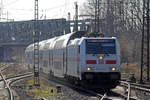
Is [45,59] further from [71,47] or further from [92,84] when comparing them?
[92,84]

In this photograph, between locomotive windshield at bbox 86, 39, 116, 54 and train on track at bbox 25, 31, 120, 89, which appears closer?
train on track at bbox 25, 31, 120, 89

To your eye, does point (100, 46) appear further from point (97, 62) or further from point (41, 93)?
point (41, 93)

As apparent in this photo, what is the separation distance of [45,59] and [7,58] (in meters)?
60.9

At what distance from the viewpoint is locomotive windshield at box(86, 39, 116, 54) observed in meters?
19.4

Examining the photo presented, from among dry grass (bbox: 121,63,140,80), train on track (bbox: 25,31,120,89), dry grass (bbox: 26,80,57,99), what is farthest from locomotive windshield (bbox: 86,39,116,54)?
dry grass (bbox: 121,63,140,80)

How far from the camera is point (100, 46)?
1942 cm

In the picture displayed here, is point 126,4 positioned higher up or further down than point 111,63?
higher up

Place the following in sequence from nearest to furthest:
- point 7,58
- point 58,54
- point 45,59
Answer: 1. point 58,54
2. point 45,59
3. point 7,58

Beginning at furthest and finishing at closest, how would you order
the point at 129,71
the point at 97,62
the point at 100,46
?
1. the point at 129,71
2. the point at 100,46
3. the point at 97,62

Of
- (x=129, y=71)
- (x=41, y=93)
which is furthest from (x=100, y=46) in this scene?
(x=129, y=71)

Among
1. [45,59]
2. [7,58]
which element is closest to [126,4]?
[45,59]

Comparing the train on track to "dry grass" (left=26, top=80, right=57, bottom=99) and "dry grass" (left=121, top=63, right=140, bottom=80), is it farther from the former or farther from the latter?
"dry grass" (left=121, top=63, right=140, bottom=80)

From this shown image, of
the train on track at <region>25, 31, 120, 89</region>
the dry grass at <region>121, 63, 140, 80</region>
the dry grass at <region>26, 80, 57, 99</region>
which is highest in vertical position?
the train on track at <region>25, 31, 120, 89</region>

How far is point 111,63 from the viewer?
756 inches
